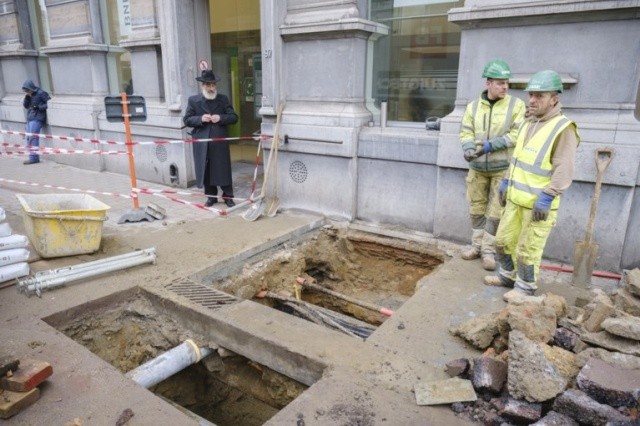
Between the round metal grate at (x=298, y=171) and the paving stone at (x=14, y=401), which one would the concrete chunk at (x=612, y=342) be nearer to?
the paving stone at (x=14, y=401)

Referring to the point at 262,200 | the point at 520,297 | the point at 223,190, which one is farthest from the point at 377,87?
the point at 520,297

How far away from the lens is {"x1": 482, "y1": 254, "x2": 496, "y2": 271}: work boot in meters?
4.48

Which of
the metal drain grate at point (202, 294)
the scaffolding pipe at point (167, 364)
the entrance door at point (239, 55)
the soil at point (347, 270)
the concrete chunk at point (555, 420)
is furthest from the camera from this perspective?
the entrance door at point (239, 55)

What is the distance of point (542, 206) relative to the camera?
11.7ft

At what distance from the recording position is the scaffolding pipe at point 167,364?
3.18 metres

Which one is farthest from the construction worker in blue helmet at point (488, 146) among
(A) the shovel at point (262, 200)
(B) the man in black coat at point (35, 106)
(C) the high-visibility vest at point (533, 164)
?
(B) the man in black coat at point (35, 106)

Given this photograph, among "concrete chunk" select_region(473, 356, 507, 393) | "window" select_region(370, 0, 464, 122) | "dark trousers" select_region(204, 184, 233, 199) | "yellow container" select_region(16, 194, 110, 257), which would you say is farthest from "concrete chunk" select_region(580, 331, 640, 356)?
"dark trousers" select_region(204, 184, 233, 199)

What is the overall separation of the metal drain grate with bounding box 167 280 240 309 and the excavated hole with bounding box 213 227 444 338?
42 cm

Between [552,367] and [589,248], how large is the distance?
1929 millimetres

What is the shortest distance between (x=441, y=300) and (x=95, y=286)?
304 centimetres

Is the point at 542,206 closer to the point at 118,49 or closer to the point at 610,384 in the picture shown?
the point at 610,384

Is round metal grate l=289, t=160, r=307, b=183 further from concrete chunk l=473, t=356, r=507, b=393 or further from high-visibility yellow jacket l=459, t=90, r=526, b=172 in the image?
concrete chunk l=473, t=356, r=507, b=393

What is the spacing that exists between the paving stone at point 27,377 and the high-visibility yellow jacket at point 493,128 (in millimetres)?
3798

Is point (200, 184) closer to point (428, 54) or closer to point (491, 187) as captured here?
point (428, 54)
